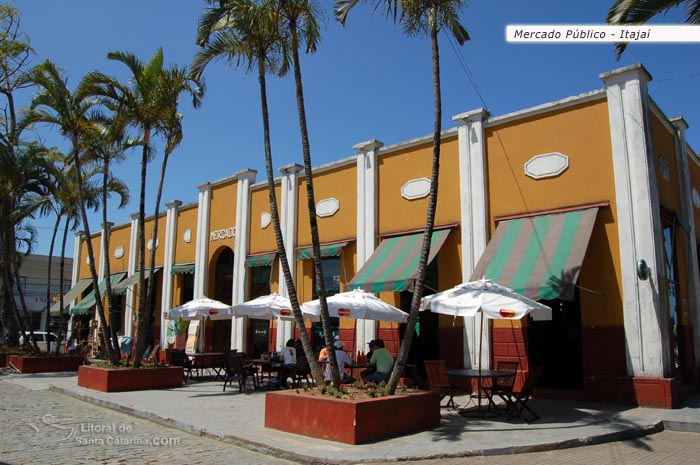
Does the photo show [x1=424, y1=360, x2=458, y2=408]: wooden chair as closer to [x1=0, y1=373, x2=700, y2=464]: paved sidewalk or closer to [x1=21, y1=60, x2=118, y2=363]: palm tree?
[x1=0, y1=373, x2=700, y2=464]: paved sidewalk

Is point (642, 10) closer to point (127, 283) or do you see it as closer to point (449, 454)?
point (449, 454)

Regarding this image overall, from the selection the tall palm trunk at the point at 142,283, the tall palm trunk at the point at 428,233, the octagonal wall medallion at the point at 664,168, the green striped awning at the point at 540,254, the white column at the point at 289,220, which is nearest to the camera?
the tall palm trunk at the point at 428,233

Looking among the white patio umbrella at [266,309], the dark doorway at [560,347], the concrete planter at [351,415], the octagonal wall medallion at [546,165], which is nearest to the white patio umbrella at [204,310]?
the white patio umbrella at [266,309]

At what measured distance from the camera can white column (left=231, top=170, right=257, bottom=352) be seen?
64.3 feet

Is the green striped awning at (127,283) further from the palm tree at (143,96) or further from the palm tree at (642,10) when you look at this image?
the palm tree at (642,10)

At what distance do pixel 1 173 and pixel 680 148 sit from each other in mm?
21250

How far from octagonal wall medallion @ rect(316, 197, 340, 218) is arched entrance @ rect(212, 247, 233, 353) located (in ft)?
18.1

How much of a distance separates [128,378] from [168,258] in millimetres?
10922

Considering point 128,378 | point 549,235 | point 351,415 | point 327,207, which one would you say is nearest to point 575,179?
point 549,235

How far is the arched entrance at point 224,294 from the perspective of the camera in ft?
70.7

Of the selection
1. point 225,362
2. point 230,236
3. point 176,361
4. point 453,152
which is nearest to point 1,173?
point 230,236

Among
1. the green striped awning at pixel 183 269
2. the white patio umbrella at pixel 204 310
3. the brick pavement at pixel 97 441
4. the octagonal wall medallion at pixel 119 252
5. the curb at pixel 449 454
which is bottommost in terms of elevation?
the brick pavement at pixel 97 441

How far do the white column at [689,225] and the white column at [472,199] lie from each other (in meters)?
5.16

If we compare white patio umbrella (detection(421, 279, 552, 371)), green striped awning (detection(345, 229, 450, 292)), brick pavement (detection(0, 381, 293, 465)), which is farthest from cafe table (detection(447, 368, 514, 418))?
brick pavement (detection(0, 381, 293, 465))
